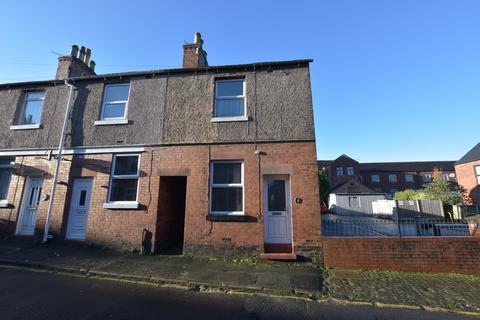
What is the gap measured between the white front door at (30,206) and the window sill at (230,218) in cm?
695

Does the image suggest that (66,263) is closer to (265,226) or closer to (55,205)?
(55,205)

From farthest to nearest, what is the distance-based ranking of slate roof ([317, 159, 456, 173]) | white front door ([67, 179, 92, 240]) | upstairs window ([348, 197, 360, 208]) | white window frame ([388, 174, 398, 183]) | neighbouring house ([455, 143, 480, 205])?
slate roof ([317, 159, 456, 173])
white window frame ([388, 174, 398, 183])
upstairs window ([348, 197, 360, 208])
neighbouring house ([455, 143, 480, 205])
white front door ([67, 179, 92, 240])

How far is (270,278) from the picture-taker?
5.77 m

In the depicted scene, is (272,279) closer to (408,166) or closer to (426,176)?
(426,176)

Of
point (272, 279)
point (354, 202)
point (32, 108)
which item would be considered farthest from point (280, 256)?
point (354, 202)

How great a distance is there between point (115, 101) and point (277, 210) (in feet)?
24.4

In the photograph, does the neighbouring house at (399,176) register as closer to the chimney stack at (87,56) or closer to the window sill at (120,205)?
the chimney stack at (87,56)

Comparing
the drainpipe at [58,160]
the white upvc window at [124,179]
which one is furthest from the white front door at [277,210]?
the drainpipe at [58,160]

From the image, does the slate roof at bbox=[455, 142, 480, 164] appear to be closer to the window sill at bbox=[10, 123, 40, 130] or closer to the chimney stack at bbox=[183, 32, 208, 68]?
the chimney stack at bbox=[183, 32, 208, 68]

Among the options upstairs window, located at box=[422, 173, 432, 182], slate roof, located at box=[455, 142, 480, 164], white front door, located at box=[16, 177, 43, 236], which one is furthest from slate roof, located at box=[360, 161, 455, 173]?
white front door, located at box=[16, 177, 43, 236]

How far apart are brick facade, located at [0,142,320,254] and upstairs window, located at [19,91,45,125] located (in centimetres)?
235

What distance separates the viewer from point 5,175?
9.77m

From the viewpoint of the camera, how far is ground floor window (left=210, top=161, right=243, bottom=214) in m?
7.73

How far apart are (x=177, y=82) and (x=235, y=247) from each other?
623cm
